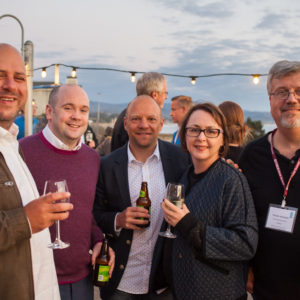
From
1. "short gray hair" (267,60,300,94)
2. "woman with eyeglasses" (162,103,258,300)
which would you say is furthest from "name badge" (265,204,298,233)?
"short gray hair" (267,60,300,94)

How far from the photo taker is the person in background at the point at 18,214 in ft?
5.09

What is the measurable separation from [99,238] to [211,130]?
1.20 metres

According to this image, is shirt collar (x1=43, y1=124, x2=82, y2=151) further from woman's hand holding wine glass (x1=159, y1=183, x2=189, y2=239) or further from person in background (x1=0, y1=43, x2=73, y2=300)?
woman's hand holding wine glass (x1=159, y1=183, x2=189, y2=239)

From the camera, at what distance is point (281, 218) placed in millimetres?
2207

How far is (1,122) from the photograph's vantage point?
5.99 feet

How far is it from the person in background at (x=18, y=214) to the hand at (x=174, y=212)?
2.24 feet

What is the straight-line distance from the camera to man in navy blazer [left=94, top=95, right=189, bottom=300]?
Answer: 2551mm

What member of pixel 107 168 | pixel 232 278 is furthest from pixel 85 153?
pixel 232 278

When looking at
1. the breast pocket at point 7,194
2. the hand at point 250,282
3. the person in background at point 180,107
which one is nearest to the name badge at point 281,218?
the hand at point 250,282

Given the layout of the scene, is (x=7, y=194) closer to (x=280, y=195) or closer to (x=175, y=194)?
(x=175, y=194)

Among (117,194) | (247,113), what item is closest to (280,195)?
(117,194)

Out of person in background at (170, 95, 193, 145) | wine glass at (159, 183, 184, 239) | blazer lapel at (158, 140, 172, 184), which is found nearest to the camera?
wine glass at (159, 183, 184, 239)

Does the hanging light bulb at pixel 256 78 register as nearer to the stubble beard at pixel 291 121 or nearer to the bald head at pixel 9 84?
the stubble beard at pixel 291 121

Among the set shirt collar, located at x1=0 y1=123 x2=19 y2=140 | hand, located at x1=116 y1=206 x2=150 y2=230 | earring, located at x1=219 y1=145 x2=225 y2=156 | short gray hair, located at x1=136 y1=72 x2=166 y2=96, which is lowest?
hand, located at x1=116 y1=206 x2=150 y2=230
